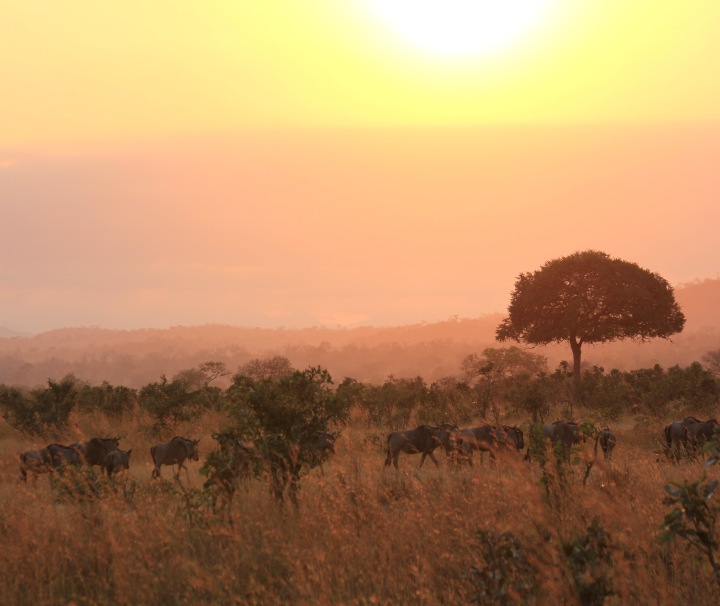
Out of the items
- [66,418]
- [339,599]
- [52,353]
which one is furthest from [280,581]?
[52,353]

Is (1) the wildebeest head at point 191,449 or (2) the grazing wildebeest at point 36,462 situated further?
(1) the wildebeest head at point 191,449

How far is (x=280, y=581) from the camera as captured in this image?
20.2ft

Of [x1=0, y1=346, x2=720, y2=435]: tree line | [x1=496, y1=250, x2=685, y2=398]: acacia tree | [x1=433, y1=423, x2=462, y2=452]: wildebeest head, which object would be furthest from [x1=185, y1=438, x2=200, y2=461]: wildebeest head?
[x1=496, y1=250, x2=685, y2=398]: acacia tree

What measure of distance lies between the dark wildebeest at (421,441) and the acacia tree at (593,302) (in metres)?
20.6

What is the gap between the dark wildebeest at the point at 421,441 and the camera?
12.6 meters

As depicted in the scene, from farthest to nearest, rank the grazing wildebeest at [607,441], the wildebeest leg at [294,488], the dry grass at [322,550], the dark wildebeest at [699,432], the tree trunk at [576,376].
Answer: the tree trunk at [576,376] < the grazing wildebeest at [607,441] < the dark wildebeest at [699,432] < the wildebeest leg at [294,488] < the dry grass at [322,550]

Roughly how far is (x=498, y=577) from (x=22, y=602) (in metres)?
4.34

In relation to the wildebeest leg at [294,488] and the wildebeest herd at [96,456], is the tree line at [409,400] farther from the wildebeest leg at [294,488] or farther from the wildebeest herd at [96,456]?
the wildebeest leg at [294,488]

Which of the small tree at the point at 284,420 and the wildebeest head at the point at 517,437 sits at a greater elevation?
the small tree at the point at 284,420

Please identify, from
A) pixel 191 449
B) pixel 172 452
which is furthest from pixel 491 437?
pixel 172 452

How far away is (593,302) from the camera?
32.2m

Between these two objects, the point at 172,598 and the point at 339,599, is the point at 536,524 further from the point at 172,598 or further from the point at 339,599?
the point at 172,598

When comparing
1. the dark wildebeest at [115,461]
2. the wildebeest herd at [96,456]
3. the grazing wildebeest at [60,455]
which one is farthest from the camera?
the dark wildebeest at [115,461]

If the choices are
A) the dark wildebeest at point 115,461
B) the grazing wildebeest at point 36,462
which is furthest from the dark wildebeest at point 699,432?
the grazing wildebeest at point 36,462
